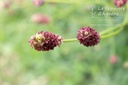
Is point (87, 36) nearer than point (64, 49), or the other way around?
point (87, 36)

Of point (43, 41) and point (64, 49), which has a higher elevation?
point (64, 49)

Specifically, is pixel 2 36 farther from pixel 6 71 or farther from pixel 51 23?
pixel 6 71

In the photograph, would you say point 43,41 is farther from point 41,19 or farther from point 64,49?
point 64,49

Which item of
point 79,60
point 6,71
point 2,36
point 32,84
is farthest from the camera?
point 6,71

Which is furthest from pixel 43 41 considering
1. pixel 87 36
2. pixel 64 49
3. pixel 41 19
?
pixel 64 49

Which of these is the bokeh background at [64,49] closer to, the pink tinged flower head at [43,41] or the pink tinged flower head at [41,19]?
the pink tinged flower head at [41,19]

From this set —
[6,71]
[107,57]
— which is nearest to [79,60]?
[107,57]
